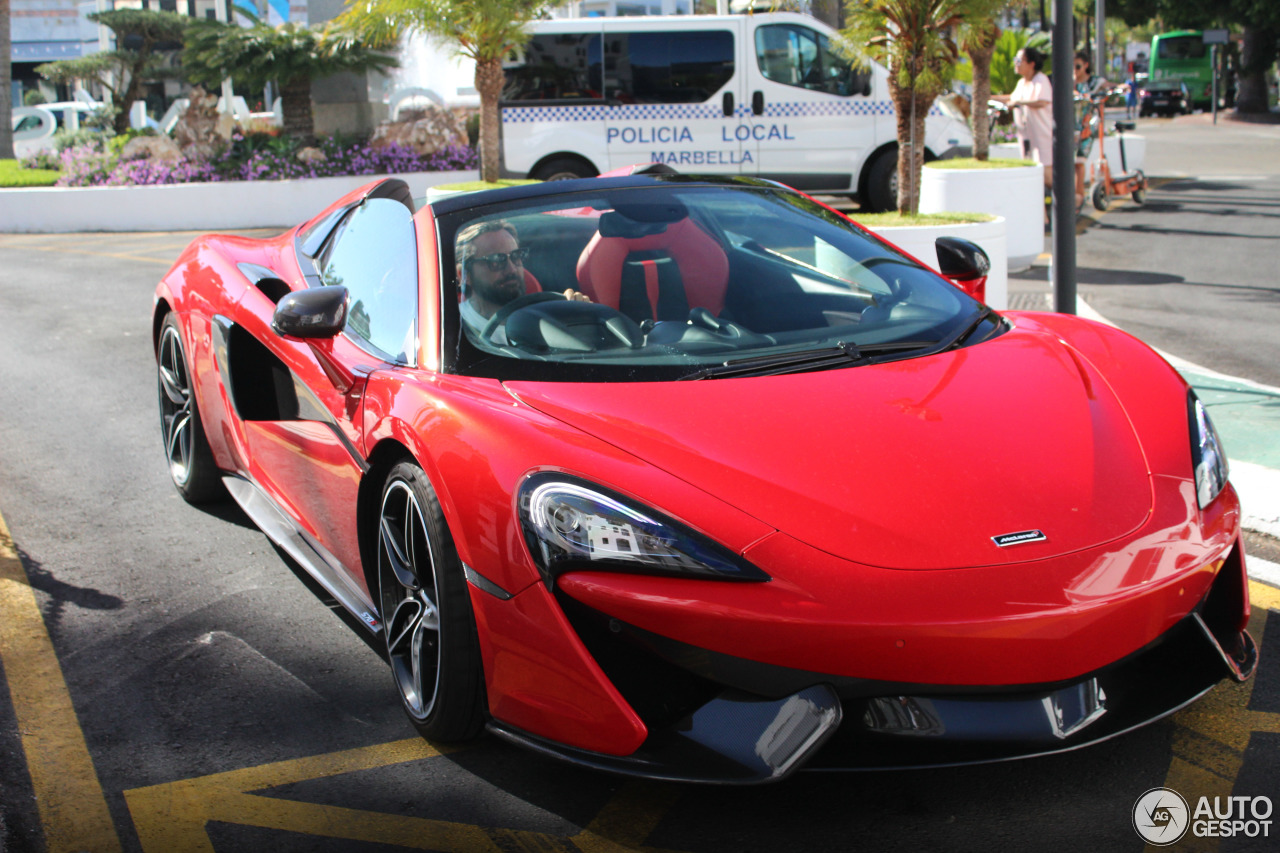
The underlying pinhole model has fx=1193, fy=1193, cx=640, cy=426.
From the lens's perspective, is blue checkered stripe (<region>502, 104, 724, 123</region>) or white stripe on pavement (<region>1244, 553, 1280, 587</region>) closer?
white stripe on pavement (<region>1244, 553, 1280, 587</region>)

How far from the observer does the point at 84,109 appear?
3275cm

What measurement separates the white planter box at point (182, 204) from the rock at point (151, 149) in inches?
36.9

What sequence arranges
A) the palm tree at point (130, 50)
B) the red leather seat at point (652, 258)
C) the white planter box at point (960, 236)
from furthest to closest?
the palm tree at point (130, 50)
the white planter box at point (960, 236)
the red leather seat at point (652, 258)

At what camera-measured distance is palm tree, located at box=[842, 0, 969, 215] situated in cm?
865

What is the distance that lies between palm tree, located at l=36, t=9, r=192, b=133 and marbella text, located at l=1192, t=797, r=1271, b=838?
109 ft

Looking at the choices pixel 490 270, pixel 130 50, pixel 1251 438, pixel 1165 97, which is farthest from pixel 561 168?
pixel 1165 97

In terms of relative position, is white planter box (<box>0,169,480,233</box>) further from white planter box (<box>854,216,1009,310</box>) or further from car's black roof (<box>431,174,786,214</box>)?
car's black roof (<box>431,174,786,214</box>)

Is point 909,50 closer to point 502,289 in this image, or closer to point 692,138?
point 692,138

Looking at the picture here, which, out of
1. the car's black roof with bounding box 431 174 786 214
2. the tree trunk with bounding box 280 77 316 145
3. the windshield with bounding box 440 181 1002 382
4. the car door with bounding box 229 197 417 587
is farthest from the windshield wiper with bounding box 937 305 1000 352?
the tree trunk with bounding box 280 77 316 145

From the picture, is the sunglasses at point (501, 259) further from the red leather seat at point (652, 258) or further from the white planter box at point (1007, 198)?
the white planter box at point (1007, 198)

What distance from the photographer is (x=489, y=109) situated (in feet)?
39.3

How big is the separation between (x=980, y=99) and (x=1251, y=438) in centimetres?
848

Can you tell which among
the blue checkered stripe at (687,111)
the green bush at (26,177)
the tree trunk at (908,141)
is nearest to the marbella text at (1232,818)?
the tree trunk at (908,141)

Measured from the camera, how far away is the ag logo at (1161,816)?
232 centimetres
